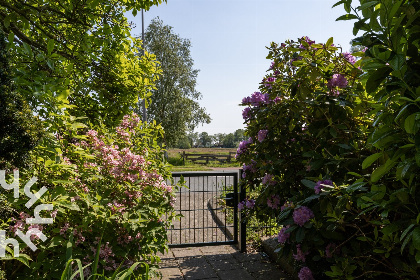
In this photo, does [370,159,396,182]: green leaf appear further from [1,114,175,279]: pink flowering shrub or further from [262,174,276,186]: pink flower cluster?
[262,174,276,186]: pink flower cluster

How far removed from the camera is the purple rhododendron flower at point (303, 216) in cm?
231

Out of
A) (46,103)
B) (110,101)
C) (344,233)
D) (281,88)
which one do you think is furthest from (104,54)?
(344,233)

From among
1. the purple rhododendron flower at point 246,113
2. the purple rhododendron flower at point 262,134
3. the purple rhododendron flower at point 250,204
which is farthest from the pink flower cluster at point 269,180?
the purple rhododendron flower at point 246,113

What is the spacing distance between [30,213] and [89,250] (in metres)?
0.48

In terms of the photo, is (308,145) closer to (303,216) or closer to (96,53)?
(303,216)

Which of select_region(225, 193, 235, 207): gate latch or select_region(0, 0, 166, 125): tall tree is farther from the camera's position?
select_region(225, 193, 235, 207): gate latch

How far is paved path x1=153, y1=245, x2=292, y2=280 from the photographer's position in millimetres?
3682

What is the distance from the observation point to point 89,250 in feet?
6.99

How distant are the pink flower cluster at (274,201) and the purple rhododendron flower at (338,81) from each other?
1267mm

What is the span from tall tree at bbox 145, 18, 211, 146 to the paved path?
1934 centimetres

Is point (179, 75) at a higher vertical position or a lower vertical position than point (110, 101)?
higher

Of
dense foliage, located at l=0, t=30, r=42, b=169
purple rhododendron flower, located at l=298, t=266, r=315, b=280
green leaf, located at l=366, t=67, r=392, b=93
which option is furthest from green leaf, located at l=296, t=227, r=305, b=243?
dense foliage, located at l=0, t=30, r=42, b=169

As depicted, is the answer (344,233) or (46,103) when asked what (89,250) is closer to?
(46,103)

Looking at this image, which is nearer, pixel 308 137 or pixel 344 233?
pixel 344 233
